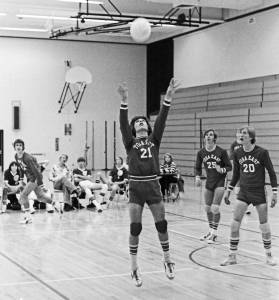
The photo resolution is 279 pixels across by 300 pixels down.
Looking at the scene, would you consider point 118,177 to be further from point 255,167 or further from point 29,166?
point 255,167

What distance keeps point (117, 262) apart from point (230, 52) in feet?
60.2

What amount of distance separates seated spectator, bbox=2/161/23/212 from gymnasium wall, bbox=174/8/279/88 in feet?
38.1

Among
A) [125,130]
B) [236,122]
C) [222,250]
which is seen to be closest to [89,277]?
[125,130]

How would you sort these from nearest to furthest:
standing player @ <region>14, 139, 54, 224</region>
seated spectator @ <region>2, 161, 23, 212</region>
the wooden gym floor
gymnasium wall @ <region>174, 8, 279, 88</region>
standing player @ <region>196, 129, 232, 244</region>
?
the wooden gym floor, standing player @ <region>196, 129, 232, 244</region>, standing player @ <region>14, 139, 54, 224</region>, seated spectator @ <region>2, 161, 23, 212</region>, gymnasium wall @ <region>174, 8, 279, 88</region>

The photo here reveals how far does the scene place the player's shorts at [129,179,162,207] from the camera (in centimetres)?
724

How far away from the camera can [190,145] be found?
28375mm

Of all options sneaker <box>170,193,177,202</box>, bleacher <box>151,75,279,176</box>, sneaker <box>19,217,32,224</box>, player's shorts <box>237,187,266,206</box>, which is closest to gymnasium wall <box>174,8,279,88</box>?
bleacher <box>151,75,279,176</box>

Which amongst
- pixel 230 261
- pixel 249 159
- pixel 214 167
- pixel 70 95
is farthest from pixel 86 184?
pixel 70 95

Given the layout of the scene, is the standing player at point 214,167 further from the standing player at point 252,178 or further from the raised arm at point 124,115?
the raised arm at point 124,115

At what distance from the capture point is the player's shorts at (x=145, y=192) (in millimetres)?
7242

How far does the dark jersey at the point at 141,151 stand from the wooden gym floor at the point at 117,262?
1.37m

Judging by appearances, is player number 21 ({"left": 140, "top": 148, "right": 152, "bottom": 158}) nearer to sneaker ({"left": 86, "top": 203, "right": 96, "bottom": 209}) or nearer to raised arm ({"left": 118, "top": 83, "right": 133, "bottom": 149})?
raised arm ({"left": 118, "top": 83, "right": 133, "bottom": 149})

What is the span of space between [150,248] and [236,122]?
1570 cm

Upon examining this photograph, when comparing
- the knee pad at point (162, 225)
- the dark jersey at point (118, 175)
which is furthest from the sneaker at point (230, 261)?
the dark jersey at point (118, 175)
